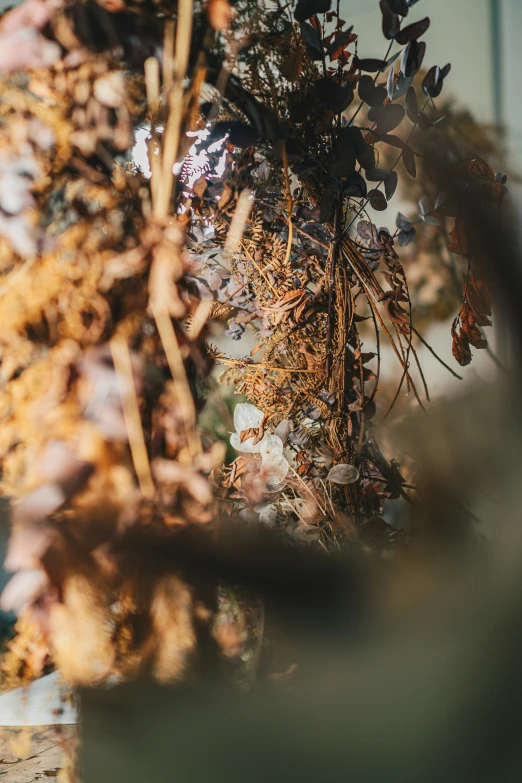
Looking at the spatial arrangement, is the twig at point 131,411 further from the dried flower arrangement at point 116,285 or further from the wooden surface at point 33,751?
the wooden surface at point 33,751

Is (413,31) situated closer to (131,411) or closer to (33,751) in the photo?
(131,411)

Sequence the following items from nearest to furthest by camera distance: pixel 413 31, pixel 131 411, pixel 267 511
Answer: pixel 131 411 → pixel 413 31 → pixel 267 511

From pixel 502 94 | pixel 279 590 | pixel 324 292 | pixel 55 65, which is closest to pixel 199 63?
pixel 55 65

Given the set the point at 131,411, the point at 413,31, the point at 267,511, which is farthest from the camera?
the point at 267,511

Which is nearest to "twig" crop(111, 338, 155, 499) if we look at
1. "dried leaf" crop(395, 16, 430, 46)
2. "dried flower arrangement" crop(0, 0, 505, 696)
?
"dried flower arrangement" crop(0, 0, 505, 696)

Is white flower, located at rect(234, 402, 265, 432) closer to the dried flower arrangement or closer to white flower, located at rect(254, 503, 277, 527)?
white flower, located at rect(254, 503, 277, 527)

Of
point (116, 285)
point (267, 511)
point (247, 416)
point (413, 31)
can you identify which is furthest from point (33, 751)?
point (413, 31)

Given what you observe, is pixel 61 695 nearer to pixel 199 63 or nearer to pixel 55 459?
pixel 55 459

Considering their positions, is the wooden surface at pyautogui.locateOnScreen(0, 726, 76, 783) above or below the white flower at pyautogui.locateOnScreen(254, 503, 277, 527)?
below
